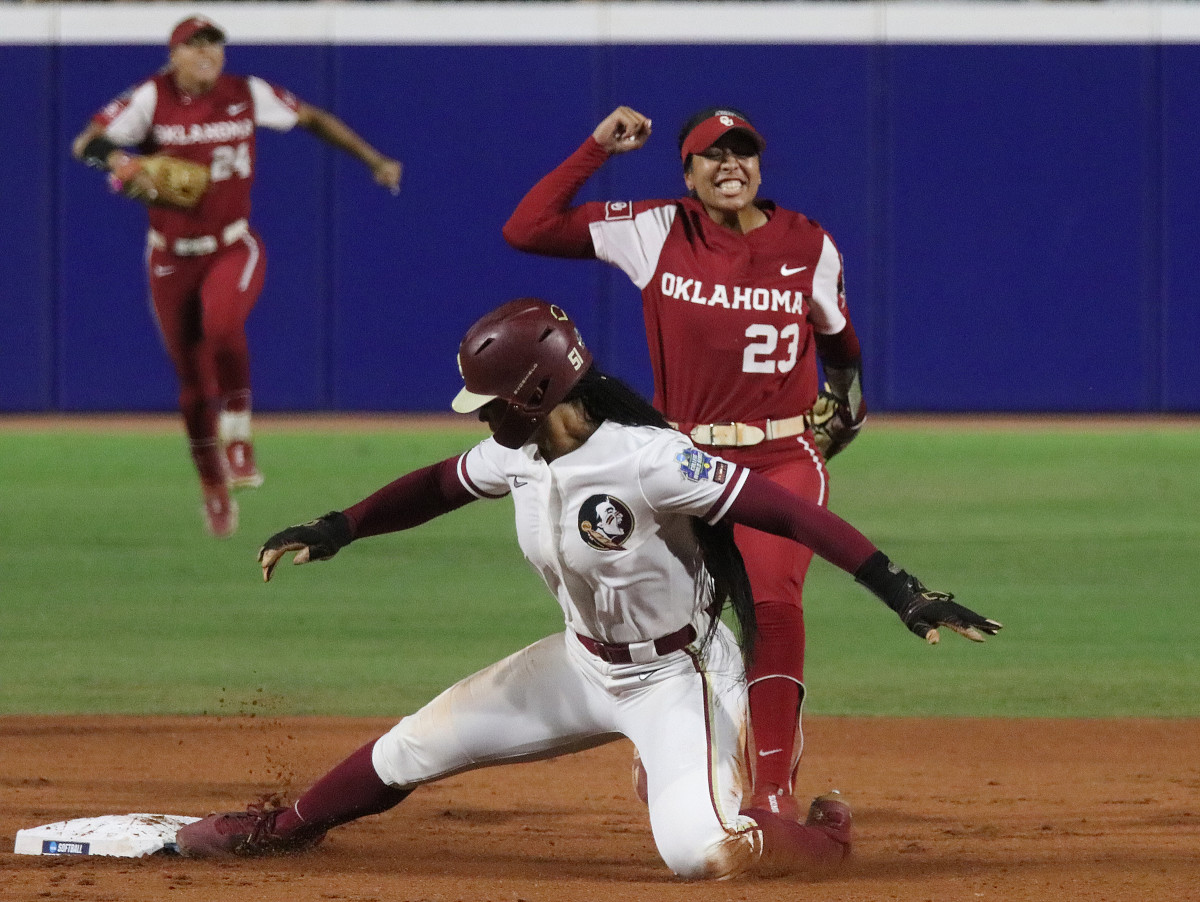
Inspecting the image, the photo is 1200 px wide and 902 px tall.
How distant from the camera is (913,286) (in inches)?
704

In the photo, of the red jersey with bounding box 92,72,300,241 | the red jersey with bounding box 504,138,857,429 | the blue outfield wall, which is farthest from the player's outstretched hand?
the blue outfield wall

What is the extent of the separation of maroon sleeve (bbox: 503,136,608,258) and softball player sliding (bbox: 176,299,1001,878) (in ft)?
3.53

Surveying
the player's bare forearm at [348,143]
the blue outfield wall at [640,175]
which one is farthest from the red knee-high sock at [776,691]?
the blue outfield wall at [640,175]

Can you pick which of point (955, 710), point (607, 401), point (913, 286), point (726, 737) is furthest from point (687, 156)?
point (913, 286)

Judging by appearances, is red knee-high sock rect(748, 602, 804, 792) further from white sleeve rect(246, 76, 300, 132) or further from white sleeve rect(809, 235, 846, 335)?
white sleeve rect(246, 76, 300, 132)

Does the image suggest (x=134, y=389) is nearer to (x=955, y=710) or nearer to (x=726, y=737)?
(x=955, y=710)

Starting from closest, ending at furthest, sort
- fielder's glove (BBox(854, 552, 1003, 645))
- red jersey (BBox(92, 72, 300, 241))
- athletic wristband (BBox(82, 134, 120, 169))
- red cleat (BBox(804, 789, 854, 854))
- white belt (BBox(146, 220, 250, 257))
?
fielder's glove (BBox(854, 552, 1003, 645)) < red cleat (BBox(804, 789, 854, 854)) < athletic wristband (BBox(82, 134, 120, 169)) < red jersey (BBox(92, 72, 300, 241)) < white belt (BBox(146, 220, 250, 257))

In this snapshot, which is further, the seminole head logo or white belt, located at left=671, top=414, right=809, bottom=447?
white belt, located at left=671, top=414, right=809, bottom=447

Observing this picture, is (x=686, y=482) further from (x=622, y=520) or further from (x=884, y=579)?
(x=884, y=579)

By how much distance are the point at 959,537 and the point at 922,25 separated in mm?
8082

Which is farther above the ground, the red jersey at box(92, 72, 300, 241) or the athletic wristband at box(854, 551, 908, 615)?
the red jersey at box(92, 72, 300, 241)

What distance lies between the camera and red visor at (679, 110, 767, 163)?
17.0 feet

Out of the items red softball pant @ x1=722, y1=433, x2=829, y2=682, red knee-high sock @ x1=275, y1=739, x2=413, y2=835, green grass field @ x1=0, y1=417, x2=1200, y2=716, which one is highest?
red softball pant @ x1=722, y1=433, x2=829, y2=682

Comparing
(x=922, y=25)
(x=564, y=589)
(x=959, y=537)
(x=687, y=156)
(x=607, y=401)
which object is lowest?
(x=959, y=537)
